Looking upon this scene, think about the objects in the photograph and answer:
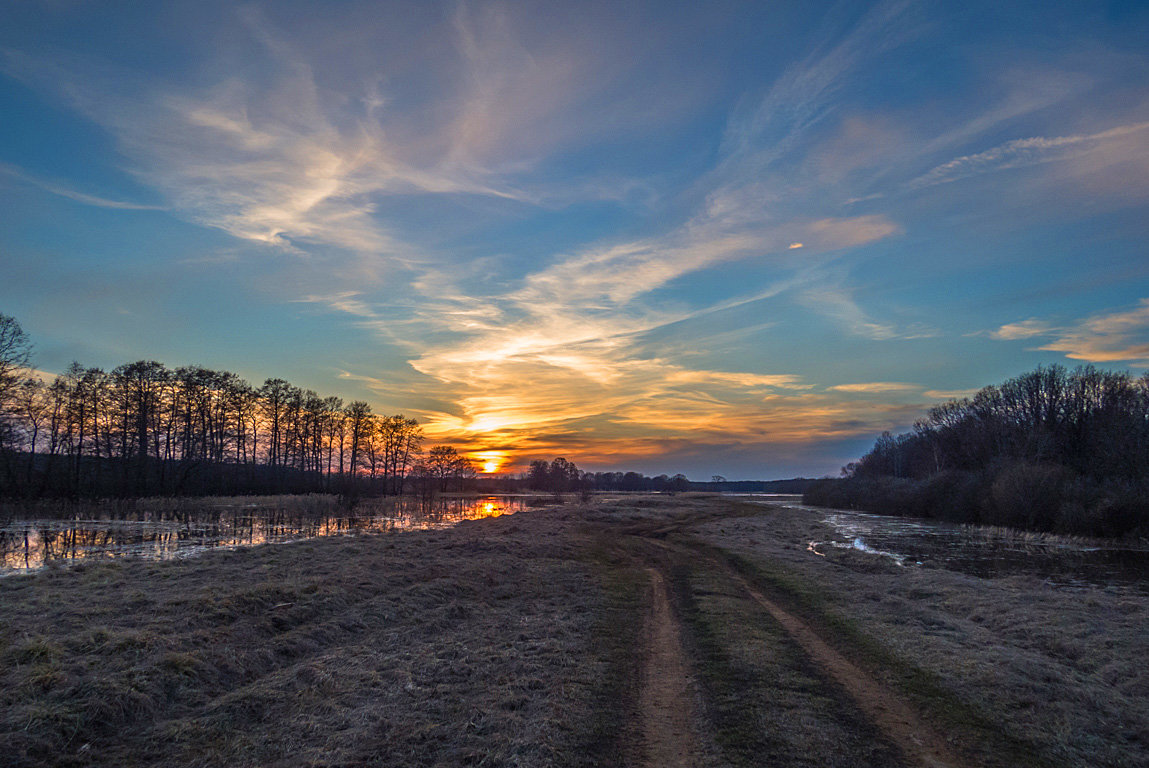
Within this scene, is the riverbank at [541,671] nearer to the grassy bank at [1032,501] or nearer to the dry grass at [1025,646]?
Result: the dry grass at [1025,646]

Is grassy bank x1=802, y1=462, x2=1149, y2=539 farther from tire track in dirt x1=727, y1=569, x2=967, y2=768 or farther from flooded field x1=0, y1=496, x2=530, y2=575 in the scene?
flooded field x1=0, y1=496, x2=530, y2=575

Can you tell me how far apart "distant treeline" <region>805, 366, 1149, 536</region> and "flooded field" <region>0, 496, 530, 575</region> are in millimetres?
50104

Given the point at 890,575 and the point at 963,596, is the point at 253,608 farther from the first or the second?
the point at 890,575

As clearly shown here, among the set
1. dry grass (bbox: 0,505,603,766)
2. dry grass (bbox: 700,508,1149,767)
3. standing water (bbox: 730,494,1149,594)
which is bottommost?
standing water (bbox: 730,494,1149,594)

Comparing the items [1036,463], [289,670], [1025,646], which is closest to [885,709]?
[1025,646]

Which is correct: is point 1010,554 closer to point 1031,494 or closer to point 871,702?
point 1031,494

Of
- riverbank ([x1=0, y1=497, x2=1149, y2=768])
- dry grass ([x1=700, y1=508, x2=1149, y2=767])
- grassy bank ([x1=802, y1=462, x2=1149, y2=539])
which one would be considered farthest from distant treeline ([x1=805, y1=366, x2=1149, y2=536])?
riverbank ([x1=0, y1=497, x2=1149, y2=768])

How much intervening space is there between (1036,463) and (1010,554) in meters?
27.9

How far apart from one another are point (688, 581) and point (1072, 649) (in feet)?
34.9

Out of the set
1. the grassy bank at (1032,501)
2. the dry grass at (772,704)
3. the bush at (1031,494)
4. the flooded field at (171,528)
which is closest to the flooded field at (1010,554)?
the grassy bank at (1032,501)

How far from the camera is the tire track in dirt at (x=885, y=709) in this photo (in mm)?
7340

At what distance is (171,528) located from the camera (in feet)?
109

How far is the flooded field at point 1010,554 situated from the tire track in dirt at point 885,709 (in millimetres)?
17058

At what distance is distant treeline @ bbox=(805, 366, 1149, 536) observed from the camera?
4091 cm
